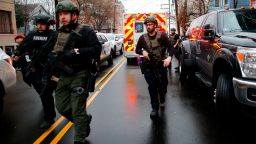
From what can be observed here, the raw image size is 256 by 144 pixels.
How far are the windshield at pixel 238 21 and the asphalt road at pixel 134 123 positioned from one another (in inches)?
62.7

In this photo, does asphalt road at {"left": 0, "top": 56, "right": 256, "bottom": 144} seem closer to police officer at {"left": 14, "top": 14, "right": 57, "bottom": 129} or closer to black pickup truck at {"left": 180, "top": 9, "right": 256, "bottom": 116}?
police officer at {"left": 14, "top": 14, "right": 57, "bottom": 129}

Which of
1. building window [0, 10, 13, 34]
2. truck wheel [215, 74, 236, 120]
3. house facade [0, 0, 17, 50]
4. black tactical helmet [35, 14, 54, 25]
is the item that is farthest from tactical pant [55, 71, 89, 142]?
building window [0, 10, 13, 34]

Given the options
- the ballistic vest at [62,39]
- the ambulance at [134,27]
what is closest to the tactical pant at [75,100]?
the ballistic vest at [62,39]

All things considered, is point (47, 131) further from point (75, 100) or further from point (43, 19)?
point (43, 19)

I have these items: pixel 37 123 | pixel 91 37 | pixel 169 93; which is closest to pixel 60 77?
pixel 91 37

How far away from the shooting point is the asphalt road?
185 inches

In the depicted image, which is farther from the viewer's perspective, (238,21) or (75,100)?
(238,21)

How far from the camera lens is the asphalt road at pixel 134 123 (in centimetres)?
470

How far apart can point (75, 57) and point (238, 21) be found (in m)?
3.35

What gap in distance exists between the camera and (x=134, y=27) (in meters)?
14.9

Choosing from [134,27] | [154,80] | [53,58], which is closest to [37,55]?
[53,58]

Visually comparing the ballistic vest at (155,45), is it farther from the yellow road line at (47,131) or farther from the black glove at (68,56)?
the yellow road line at (47,131)

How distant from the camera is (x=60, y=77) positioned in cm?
446

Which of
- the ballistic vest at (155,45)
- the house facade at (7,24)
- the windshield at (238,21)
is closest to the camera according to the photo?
the windshield at (238,21)
